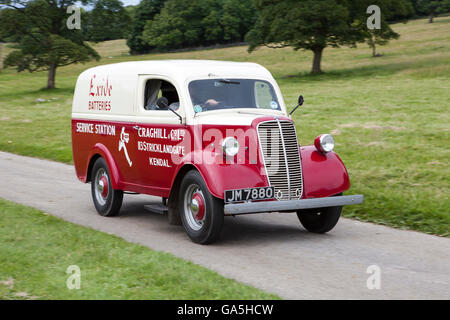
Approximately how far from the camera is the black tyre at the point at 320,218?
8586 mm

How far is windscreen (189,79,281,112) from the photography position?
8.84 m

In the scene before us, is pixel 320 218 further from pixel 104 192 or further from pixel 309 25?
pixel 309 25

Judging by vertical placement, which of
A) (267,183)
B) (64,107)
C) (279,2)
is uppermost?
(279,2)

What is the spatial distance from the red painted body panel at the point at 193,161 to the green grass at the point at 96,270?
4.01 ft

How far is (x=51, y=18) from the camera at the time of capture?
162ft

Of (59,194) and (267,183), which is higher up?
(267,183)

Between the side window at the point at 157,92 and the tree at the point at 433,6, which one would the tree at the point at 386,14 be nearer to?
the tree at the point at 433,6

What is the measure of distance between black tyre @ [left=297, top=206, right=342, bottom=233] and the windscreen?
1.66 m

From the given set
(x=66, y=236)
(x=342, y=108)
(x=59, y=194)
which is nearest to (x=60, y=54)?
(x=342, y=108)

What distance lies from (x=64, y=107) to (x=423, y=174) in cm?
2713

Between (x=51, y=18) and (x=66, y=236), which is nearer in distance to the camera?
(x=66, y=236)

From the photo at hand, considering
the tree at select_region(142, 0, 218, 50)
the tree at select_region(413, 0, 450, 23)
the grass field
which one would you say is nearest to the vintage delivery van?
the grass field

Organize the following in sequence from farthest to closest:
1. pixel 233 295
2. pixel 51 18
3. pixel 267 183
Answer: pixel 51 18 < pixel 267 183 < pixel 233 295

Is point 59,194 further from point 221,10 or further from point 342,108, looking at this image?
point 221,10
